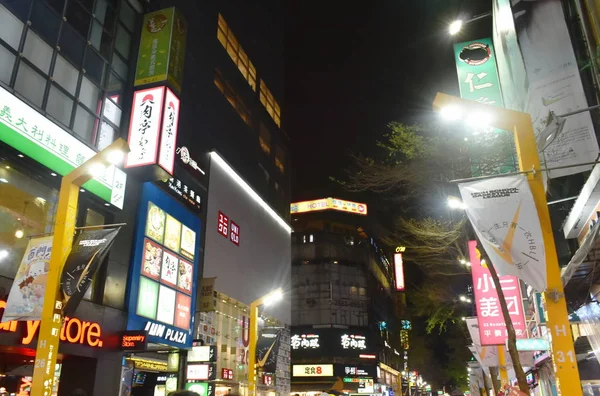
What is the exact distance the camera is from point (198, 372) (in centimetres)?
1753

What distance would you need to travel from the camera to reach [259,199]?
28906 mm

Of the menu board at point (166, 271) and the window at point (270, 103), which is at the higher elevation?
the window at point (270, 103)

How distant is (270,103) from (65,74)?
20523 millimetres

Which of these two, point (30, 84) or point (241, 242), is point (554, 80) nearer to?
point (30, 84)

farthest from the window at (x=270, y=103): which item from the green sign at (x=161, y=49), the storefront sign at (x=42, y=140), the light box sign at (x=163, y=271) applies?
the storefront sign at (x=42, y=140)

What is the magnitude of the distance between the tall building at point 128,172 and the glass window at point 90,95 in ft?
0.21

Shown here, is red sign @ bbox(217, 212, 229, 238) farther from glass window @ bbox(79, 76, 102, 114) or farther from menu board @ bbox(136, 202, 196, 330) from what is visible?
glass window @ bbox(79, 76, 102, 114)

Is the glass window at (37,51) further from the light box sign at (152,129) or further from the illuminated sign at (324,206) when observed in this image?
the illuminated sign at (324,206)

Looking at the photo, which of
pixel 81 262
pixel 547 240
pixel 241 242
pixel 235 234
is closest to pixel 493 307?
pixel 547 240

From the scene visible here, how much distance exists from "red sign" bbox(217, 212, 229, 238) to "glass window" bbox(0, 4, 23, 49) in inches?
485

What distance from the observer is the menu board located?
55.4 ft

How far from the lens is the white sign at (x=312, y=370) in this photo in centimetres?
5541

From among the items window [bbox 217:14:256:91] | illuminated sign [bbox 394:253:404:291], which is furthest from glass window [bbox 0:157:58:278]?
illuminated sign [bbox 394:253:404:291]

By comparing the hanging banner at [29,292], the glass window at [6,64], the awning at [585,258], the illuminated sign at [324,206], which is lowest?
the hanging banner at [29,292]
